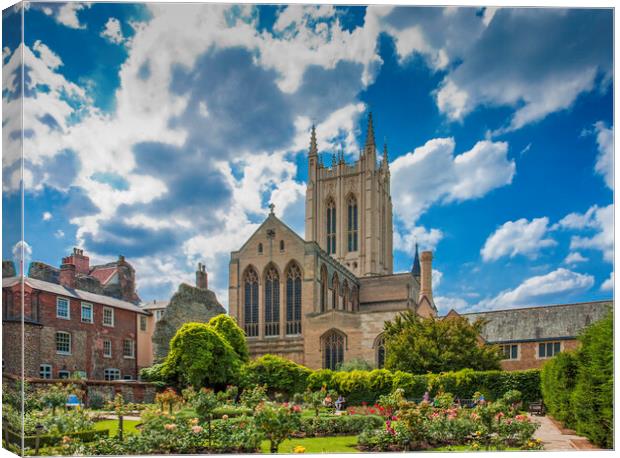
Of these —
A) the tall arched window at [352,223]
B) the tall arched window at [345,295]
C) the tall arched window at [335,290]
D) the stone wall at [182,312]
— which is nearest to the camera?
the stone wall at [182,312]

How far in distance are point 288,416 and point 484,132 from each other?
10757mm

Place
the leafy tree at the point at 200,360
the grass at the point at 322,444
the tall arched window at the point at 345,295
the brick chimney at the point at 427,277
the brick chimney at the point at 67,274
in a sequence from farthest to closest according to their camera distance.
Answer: the tall arched window at the point at 345,295 < the brick chimney at the point at 427,277 < the brick chimney at the point at 67,274 < the leafy tree at the point at 200,360 < the grass at the point at 322,444

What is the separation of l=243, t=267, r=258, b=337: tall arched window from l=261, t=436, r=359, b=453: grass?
97.4 ft

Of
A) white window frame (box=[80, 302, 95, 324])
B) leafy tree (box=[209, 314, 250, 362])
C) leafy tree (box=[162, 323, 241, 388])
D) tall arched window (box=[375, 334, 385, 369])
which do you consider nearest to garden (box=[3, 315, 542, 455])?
white window frame (box=[80, 302, 95, 324])

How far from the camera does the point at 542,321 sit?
38219 millimetres

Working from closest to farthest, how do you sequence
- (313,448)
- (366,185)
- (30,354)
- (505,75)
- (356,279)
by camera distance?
(313,448) → (505,75) → (30,354) → (356,279) → (366,185)

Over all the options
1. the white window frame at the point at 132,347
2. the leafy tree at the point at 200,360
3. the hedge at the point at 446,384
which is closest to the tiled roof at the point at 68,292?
the white window frame at the point at 132,347

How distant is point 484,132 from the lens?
750 inches

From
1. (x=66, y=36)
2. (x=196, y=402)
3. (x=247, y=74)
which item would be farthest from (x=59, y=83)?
(x=196, y=402)

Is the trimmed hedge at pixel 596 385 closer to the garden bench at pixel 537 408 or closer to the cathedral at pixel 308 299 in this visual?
the garden bench at pixel 537 408

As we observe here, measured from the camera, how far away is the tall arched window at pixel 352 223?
69.1 metres

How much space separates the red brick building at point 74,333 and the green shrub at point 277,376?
667cm

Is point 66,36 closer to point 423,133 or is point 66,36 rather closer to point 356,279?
point 423,133

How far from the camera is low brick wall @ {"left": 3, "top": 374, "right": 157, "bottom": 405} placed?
21597 mm
